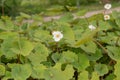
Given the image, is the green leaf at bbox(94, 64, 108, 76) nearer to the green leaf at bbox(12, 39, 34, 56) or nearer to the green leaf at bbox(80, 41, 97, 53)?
the green leaf at bbox(80, 41, 97, 53)

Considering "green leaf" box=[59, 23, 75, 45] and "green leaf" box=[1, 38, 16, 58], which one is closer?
"green leaf" box=[1, 38, 16, 58]

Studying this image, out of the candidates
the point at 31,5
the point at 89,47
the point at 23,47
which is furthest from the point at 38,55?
the point at 31,5

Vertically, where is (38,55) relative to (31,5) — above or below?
above

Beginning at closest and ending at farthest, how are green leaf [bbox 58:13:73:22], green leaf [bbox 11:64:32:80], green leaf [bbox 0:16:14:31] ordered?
green leaf [bbox 11:64:32:80] < green leaf [bbox 0:16:14:31] < green leaf [bbox 58:13:73:22]

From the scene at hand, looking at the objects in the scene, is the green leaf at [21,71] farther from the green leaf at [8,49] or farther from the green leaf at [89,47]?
the green leaf at [89,47]

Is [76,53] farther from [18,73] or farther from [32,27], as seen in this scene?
[32,27]

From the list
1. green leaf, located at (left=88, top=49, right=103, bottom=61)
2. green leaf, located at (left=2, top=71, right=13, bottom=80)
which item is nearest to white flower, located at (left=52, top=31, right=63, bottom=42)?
green leaf, located at (left=88, top=49, right=103, bottom=61)


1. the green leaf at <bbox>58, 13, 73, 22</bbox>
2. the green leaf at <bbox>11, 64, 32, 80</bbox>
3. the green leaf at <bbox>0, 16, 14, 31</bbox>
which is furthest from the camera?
the green leaf at <bbox>58, 13, 73, 22</bbox>

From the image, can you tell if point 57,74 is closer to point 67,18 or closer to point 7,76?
point 7,76
